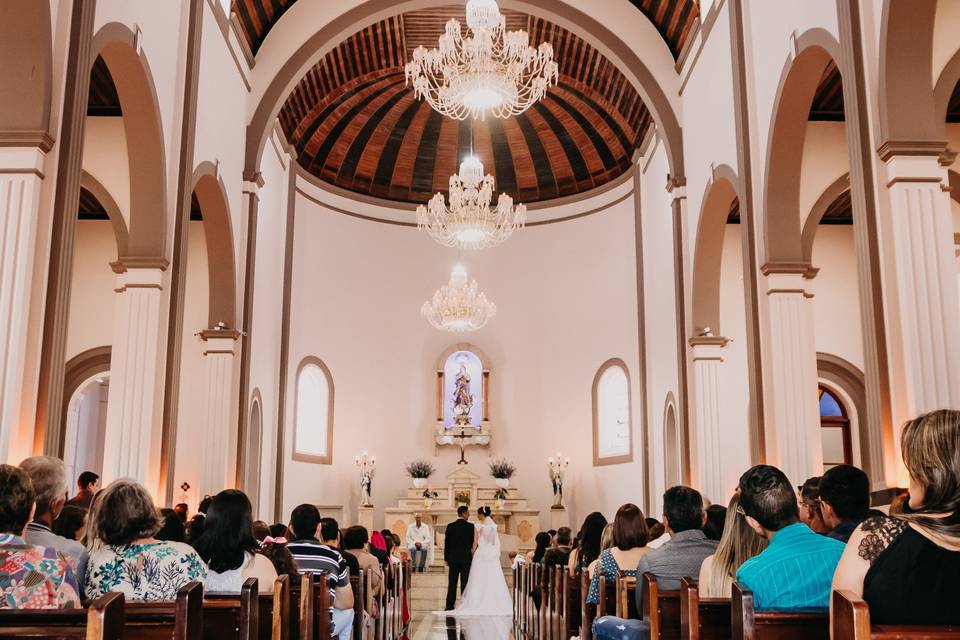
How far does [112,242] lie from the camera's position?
45.8ft

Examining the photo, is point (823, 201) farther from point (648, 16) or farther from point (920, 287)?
point (920, 287)

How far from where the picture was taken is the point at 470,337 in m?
19.4

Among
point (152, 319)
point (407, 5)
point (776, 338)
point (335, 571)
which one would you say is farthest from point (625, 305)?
point (335, 571)

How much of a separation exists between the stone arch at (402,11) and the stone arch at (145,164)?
369cm

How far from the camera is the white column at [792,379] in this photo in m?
8.84

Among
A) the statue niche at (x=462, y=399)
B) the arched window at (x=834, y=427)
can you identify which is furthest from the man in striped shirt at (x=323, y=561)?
the statue niche at (x=462, y=399)

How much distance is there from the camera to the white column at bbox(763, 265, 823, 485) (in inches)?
348

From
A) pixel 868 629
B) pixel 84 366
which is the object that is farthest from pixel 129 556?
pixel 84 366

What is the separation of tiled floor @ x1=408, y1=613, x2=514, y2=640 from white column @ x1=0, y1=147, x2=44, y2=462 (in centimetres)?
501

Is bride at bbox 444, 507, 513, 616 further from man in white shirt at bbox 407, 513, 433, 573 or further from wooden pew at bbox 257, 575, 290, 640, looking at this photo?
wooden pew at bbox 257, 575, 290, 640

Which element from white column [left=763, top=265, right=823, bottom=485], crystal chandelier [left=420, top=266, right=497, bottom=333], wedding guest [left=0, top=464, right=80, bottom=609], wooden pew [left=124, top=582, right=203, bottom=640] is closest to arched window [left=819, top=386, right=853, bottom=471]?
crystal chandelier [left=420, top=266, right=497, bottom=333]

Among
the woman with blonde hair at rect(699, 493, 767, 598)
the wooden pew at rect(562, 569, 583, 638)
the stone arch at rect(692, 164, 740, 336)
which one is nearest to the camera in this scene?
the woman with blonde hair at rect(699, 493, 767, 598)

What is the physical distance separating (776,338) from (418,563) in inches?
316

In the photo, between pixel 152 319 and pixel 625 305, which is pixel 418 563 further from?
pixel 152 319
